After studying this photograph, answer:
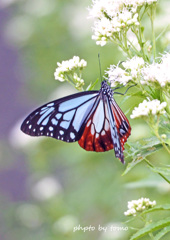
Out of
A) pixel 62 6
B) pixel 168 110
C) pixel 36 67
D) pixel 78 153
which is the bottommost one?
pixel 168 110

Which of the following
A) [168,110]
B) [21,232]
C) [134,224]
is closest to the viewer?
[168,110]

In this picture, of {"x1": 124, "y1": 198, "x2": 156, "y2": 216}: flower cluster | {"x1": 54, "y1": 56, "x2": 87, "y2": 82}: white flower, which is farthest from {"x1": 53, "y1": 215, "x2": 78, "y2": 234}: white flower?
{"x1": 54, "y1": 56, "x2": 87, "y2": 82}: white flower

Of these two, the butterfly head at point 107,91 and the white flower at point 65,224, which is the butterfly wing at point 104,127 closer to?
the butterfly head at point 107,91

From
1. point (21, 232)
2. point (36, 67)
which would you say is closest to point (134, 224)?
point (21, 232)

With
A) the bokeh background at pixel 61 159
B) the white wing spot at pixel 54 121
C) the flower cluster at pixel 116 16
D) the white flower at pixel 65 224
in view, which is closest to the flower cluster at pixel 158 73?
the flower cluster at pixel 116 16

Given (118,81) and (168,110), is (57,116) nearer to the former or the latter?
(118,81)

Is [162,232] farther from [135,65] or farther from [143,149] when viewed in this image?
[135,65]

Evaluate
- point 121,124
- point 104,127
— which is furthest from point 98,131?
point 121,124
